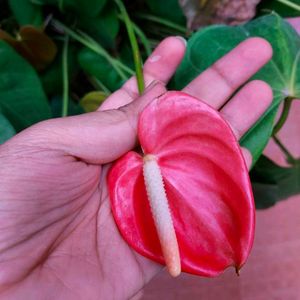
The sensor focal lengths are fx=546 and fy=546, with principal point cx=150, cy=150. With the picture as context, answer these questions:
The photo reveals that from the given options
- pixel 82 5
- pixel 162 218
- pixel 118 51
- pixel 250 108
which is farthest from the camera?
pixel 118 51

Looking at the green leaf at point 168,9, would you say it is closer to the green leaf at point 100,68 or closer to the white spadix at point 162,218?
the green leaf at point 100,68

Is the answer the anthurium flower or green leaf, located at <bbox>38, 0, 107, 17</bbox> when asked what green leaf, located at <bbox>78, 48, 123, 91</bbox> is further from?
the anthurium flower

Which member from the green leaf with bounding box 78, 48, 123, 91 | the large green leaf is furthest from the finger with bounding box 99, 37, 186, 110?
the green leaf with bounding box 78, 48, 123, 91

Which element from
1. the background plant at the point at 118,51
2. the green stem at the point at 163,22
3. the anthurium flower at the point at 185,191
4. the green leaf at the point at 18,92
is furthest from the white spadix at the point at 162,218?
the green stem at the point at 163,22

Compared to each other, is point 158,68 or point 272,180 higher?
point 158,68

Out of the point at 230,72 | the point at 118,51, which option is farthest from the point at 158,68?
the point at 118,51

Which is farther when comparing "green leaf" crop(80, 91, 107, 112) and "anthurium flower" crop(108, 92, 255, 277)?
"green leaf" crop(80, 91, 107, 112)

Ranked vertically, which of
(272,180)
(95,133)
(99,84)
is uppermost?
(95,133)

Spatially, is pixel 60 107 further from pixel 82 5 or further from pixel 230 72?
pixel 230 72
